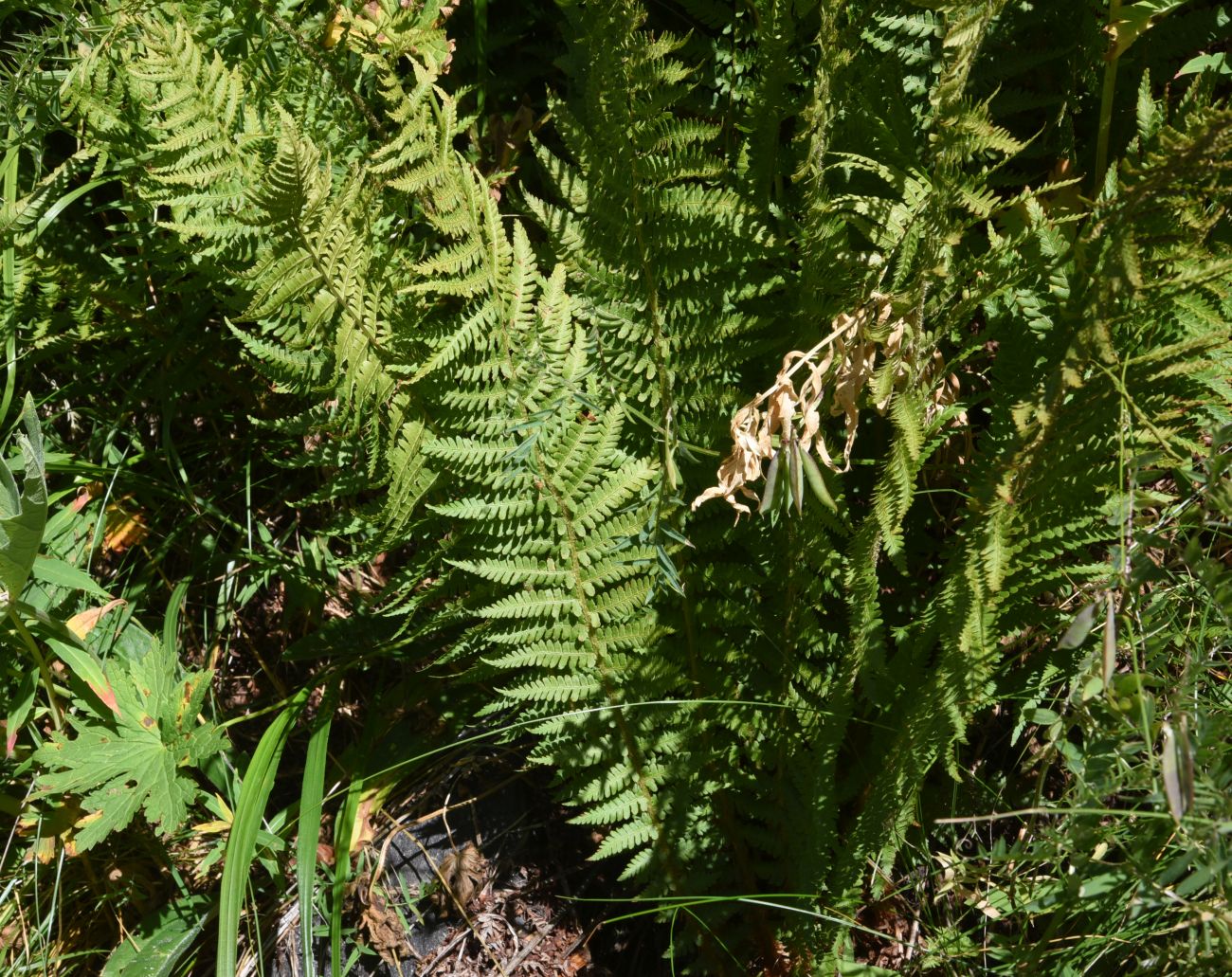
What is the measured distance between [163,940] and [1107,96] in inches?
87.0

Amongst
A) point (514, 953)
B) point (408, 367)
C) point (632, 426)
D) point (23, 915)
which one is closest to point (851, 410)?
point (632, 426)

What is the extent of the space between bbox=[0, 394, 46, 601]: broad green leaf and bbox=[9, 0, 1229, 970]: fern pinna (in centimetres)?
35

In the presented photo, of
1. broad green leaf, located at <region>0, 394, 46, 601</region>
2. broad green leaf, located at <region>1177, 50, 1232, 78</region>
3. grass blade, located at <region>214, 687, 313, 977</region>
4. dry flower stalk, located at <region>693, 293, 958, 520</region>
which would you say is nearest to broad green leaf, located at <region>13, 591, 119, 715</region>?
broad green leaf, located at <region>0, 394, 46, 601</region>

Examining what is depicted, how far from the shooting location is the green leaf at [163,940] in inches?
74.7

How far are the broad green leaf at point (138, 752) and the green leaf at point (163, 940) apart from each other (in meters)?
0.28

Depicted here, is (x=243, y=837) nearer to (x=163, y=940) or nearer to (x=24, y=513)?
(x=163, y=940)

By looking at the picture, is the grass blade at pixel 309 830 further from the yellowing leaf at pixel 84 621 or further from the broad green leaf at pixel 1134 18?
the broad green leaf at pixel 1134 18

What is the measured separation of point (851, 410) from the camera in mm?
1371

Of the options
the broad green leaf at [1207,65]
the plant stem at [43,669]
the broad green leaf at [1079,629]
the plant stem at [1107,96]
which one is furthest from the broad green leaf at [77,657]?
the broad green leaf at [1207,65]

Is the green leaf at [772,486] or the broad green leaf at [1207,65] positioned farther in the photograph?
the broad green leaf at [1207,65]

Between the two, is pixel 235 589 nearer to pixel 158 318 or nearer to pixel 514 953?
pixel 158 318

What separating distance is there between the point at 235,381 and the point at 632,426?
99 cm

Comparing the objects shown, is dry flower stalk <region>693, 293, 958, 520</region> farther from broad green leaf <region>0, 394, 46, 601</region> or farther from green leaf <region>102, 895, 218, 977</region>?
green leaf <region>102, 895, 218, 977</region>

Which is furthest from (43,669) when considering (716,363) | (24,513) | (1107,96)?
(1107,96)
